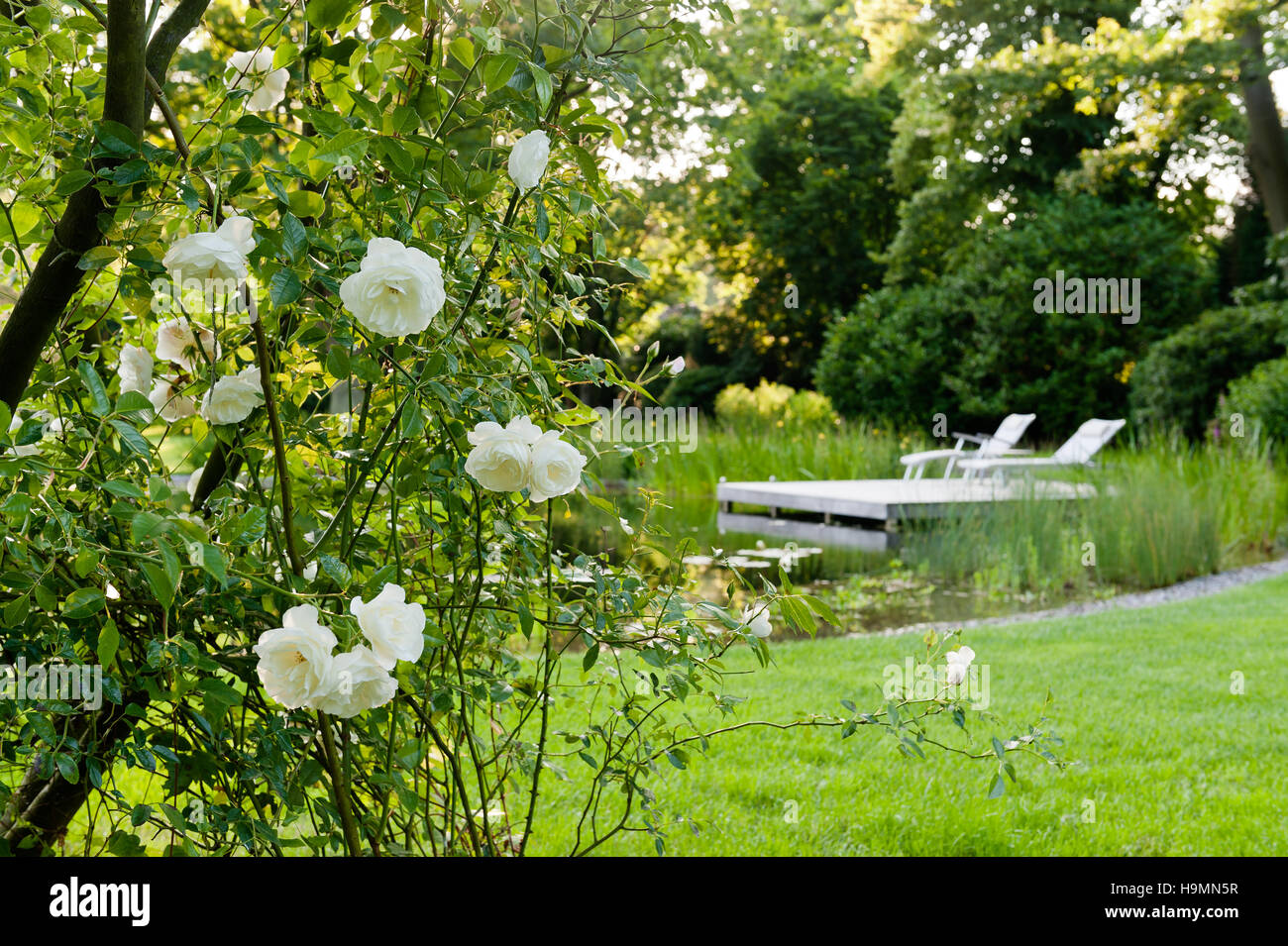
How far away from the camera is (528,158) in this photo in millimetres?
1277

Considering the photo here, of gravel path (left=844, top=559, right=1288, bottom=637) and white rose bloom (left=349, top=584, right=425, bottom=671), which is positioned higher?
white rose bloom (left=349, top=584, right=425, bottom=671)

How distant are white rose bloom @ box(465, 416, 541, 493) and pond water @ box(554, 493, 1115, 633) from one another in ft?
11.5

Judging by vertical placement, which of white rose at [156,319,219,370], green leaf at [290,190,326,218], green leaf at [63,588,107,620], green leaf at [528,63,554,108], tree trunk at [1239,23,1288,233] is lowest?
A: green leaf at [63,588,107,620]

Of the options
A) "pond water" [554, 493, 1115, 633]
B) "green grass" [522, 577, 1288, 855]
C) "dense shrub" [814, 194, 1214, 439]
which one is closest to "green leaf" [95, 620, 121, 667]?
"green grass" [522, 577, 1288, 855]

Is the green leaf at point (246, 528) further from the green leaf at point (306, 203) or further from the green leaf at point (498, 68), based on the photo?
the green leaf at point (498, 68)

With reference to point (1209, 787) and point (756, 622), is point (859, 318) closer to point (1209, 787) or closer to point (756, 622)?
point (1209, 787)

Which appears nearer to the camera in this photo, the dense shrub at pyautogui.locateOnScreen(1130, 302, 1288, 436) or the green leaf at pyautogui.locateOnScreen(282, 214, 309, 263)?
the green leaf at pyautogui.locateOnScreen(282, 214, 309, 263)

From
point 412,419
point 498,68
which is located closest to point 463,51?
point 498,68

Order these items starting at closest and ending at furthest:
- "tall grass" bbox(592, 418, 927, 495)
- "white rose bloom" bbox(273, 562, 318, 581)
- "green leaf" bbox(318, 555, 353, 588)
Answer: "green leaf" bbox(318, 555, 353, 588) → "white rose bloom" bbox(273, 562, 318, 581) → "tall grass" bbox(592, 418, 927, 495)

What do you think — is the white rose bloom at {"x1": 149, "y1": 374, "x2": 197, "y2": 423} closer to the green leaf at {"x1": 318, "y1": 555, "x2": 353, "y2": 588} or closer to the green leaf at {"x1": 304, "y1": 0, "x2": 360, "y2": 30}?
the green leaf at {"x1": 318, "y1": 555, "x2": 353, "y2": 588}

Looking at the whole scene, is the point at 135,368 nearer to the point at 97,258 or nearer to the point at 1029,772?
the point at 97,258

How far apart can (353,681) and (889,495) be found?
8.73m

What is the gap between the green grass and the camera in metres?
2.72
